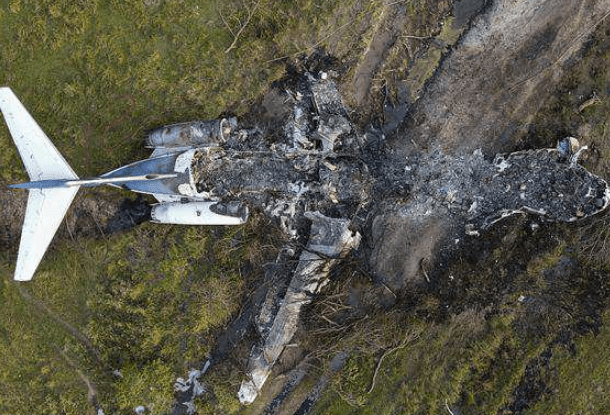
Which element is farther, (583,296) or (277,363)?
(277,363)

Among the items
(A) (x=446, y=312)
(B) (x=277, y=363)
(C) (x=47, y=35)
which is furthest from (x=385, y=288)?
(C) (x=47, y=35)

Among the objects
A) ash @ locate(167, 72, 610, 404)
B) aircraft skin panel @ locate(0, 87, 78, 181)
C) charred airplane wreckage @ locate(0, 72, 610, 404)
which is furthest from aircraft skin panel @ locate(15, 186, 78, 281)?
ash @ locate(167, 72, 610, 404)

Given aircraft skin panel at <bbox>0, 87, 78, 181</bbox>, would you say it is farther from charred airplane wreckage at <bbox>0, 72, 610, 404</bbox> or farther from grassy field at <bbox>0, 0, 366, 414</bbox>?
grassy field at <bbox>0, 0, 366, 414</bbox>

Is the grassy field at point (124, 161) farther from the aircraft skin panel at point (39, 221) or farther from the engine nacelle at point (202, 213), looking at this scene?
the aircraft skin panel at point (39, 221)

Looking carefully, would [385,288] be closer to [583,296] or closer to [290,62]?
[583,296]

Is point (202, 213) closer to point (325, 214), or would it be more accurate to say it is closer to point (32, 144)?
point (325, 214)

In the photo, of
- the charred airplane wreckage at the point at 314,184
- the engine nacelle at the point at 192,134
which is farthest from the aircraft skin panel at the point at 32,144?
the engine nacelle at the point at 192,134

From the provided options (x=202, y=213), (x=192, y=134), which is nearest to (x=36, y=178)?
(x=192, y=134)
